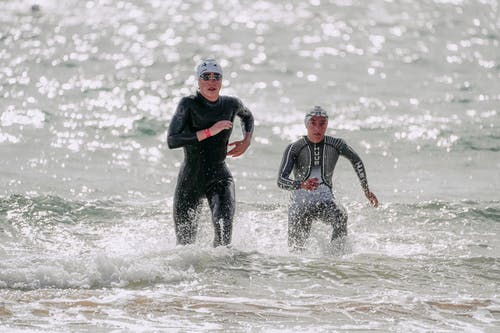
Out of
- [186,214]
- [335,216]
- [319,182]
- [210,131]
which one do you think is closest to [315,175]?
[319,182]

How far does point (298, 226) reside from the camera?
11719 millimetres

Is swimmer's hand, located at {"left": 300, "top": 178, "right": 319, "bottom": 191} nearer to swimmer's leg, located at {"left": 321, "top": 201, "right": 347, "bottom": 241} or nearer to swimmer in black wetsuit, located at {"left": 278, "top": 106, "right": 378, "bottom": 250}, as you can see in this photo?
swimmer in black wetsuit, located at {"left": 278, "top": 106, "right": 378, "bottom": 250}

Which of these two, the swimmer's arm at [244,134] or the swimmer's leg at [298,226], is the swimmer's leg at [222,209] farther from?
the swimmer's leg at [298,226]

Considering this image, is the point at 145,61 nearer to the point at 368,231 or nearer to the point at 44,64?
the point at 44,64

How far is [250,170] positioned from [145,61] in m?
13.9

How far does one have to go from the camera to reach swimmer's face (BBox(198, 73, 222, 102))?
10.8m

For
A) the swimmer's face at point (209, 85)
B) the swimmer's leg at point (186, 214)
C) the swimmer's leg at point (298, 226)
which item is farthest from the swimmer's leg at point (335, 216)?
the swimmer's face at point (209, 85)

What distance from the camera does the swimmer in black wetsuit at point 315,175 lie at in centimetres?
1156

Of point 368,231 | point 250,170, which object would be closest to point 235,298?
point 368,231

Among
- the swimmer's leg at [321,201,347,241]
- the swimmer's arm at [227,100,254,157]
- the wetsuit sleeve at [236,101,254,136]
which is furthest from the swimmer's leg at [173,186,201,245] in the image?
the swimmer's leg at [321,201,347,241]

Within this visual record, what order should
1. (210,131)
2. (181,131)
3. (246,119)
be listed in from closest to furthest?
(210,131)
(181,131)
(246,119)

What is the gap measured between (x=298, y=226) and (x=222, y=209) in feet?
4.15

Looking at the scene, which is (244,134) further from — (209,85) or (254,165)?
(254,165)

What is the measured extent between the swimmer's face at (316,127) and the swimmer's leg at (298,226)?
0.84 m
